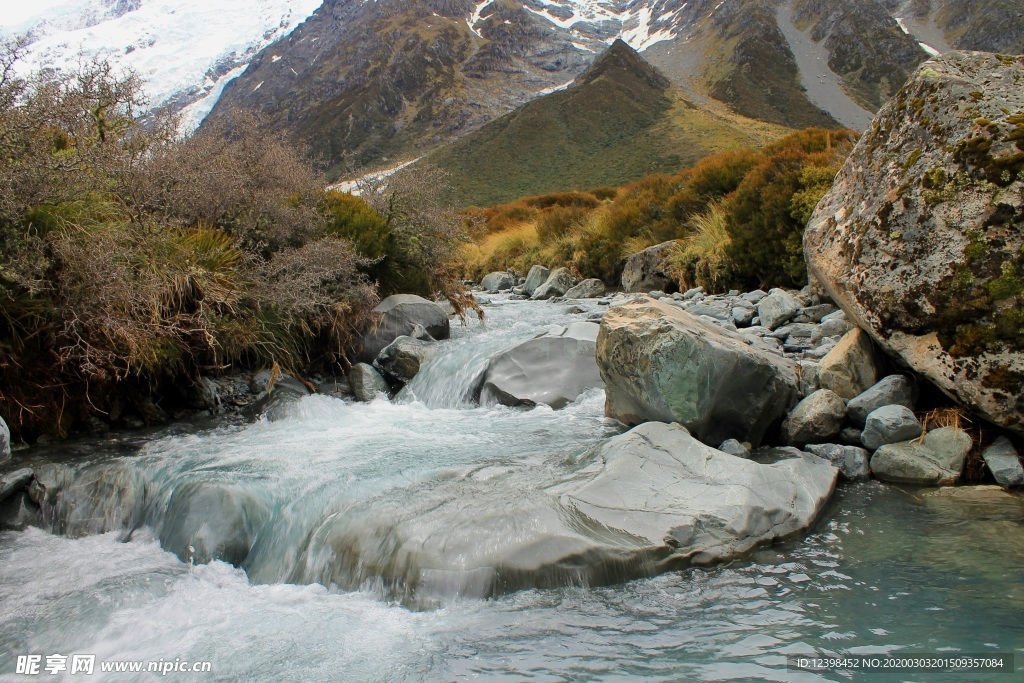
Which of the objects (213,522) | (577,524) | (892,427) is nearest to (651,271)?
(892,427)

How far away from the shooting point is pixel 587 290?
600 inches

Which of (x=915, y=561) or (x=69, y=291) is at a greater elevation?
(x=69, y=291)

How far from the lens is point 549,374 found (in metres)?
6.99

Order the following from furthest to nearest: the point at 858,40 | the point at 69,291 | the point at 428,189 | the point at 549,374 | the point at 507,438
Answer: the point at 858,40 < the point at 428,189 < the point at 549,374 < the point at 507,438 < the point at 69,291

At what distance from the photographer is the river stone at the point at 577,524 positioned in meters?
3.31

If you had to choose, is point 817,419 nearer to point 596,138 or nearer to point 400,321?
point 400,321

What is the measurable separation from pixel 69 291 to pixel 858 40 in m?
143

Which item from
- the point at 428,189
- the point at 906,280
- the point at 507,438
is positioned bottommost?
the point at 507,438

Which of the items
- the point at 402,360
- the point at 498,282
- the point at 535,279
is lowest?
the point at 498,282

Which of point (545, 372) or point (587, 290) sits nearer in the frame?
point (545, 372)

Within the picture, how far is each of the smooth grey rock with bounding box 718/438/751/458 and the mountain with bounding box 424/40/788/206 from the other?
2061 inches

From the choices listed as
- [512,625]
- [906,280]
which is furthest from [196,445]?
[906,280]

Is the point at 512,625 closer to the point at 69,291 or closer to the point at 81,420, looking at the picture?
the point at 69,291

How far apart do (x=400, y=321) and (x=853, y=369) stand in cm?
581
